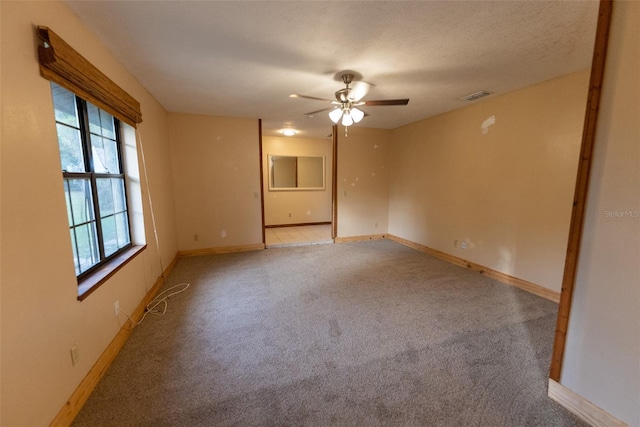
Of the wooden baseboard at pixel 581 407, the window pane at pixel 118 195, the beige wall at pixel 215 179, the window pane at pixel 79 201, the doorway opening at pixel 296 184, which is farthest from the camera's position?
the doorway opening at pixel 296 184

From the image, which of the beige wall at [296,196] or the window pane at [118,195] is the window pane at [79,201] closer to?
the window pane at [118,195]

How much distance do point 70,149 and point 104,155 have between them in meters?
0.53

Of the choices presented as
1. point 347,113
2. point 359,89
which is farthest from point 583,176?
point 359,89

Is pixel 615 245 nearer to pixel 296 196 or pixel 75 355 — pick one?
pixel 75 355

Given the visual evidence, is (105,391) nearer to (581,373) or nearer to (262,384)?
(262,384)

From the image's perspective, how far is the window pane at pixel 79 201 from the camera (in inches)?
69.0

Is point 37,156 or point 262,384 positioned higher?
point 37,156

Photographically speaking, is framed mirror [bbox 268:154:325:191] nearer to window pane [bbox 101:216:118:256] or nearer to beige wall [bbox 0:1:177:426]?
window pane [bbox 101:216:118:256]

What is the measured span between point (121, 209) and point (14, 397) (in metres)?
1.88

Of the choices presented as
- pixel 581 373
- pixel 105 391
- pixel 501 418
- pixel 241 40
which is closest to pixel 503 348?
pixel 581 373

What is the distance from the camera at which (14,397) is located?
108 cm

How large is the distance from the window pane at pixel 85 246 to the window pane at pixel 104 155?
52cm

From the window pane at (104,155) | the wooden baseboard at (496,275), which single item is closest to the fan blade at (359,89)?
the window pane at (104,155)

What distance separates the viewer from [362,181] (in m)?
5.37
